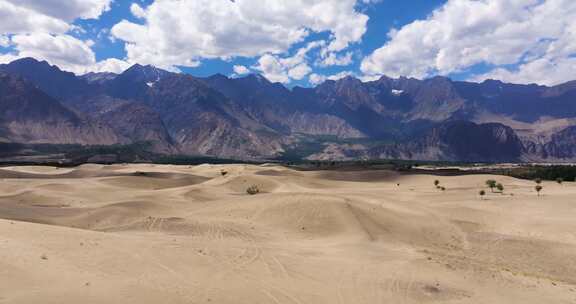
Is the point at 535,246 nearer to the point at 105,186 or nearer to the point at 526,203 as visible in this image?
the point at 526,203

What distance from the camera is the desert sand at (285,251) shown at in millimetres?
16484

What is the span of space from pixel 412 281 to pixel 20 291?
678 inches

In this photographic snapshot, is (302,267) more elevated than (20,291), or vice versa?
(20,291)

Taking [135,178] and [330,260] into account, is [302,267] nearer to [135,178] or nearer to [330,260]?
[330,260]

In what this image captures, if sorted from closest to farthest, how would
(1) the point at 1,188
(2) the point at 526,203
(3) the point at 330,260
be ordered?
1. (3) the point at 330,260
2. (2) the point at 526,203
3. (1) the point at 1,188

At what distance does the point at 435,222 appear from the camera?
139 feet

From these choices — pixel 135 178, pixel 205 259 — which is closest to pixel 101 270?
pixel 205 259

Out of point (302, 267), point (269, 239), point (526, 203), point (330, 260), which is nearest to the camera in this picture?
point (302, 267)

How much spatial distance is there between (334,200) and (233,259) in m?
23.4

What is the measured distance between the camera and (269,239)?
31938mm

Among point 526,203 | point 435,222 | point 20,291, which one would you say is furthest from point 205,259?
point 526,203

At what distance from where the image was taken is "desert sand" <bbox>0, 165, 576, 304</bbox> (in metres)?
16.5

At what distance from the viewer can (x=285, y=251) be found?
88.1ft

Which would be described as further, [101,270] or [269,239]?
[269,239]
